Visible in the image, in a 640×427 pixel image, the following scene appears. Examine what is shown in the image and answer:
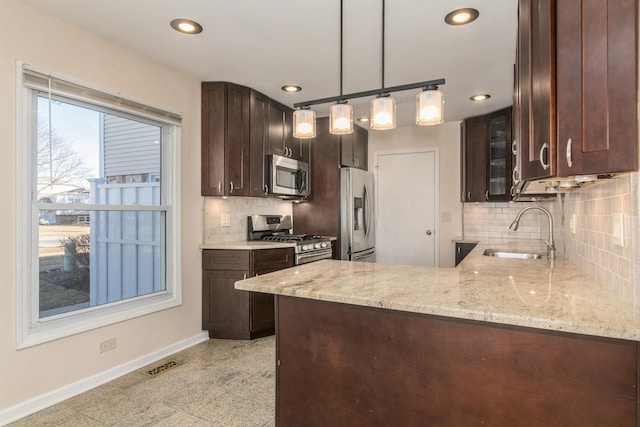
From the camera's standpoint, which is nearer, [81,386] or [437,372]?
[437,372]

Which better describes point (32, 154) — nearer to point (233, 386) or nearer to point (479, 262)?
point (233, 386)

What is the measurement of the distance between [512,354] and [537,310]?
174 millimetres

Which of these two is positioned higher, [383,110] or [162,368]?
[383,110]

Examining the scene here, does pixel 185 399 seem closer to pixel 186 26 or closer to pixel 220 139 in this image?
pixel 220 139

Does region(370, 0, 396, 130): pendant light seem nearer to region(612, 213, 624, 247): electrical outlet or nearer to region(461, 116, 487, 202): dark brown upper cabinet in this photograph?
region(612, 213, 624, 247): electrical outlet

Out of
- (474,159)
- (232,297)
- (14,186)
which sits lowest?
(232,297)

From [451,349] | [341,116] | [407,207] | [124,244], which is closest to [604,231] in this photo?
[451,349]

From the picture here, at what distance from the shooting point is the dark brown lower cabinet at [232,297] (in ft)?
11.2

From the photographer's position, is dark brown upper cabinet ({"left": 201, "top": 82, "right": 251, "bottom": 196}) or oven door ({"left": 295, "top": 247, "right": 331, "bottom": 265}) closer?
dark brown upper cabinet ({"left": 201, "top": 82, "right": 251, "bottom": 196})

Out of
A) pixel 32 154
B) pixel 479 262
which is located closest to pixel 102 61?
pixel 32 154

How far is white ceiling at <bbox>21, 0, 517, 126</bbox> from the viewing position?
225 centimetres

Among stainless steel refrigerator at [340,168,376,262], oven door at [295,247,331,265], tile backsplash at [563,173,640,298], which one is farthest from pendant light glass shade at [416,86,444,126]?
stainless steel refrigerator at [340,168,376,262]

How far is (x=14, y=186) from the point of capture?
2.19 metres

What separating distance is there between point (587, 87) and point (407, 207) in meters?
4.04
